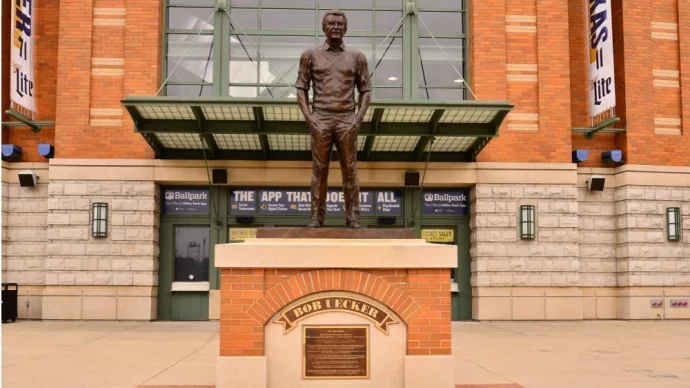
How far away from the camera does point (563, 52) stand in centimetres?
1905

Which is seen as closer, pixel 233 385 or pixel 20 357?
pixel 233 385

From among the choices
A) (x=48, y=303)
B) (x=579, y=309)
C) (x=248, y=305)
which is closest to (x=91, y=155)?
(x=48, y=303)

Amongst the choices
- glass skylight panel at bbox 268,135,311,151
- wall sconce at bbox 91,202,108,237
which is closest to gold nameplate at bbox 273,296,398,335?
glass skylight panel at bbox 268,135,311,151

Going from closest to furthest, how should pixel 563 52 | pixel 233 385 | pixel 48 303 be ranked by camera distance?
pixel 233 385 → pixel 48 303 → pixel 563 52

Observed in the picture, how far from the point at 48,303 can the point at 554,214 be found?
41.7 ft

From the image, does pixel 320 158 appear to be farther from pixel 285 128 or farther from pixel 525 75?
pixel 525 75

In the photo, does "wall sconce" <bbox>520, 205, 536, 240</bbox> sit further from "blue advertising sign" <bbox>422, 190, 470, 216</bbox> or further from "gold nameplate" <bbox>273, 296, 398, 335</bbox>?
"gold nameplate" <bbox>273, 296, 398, 335</bbox>

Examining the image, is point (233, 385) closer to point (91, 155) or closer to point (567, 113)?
point (91, 155)

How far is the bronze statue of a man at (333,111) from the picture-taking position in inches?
360

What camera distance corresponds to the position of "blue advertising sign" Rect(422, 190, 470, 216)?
19359 millimetres

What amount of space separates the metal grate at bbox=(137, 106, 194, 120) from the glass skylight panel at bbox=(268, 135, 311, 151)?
207cm

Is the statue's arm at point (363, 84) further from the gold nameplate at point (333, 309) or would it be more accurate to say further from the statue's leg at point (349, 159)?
the gold nameplate at point (333, 309)

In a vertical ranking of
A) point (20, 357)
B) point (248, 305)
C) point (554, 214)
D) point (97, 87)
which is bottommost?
point (20, 357)

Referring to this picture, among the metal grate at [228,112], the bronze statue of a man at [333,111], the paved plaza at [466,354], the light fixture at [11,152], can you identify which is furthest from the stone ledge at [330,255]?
the light fixture at [11,152]
